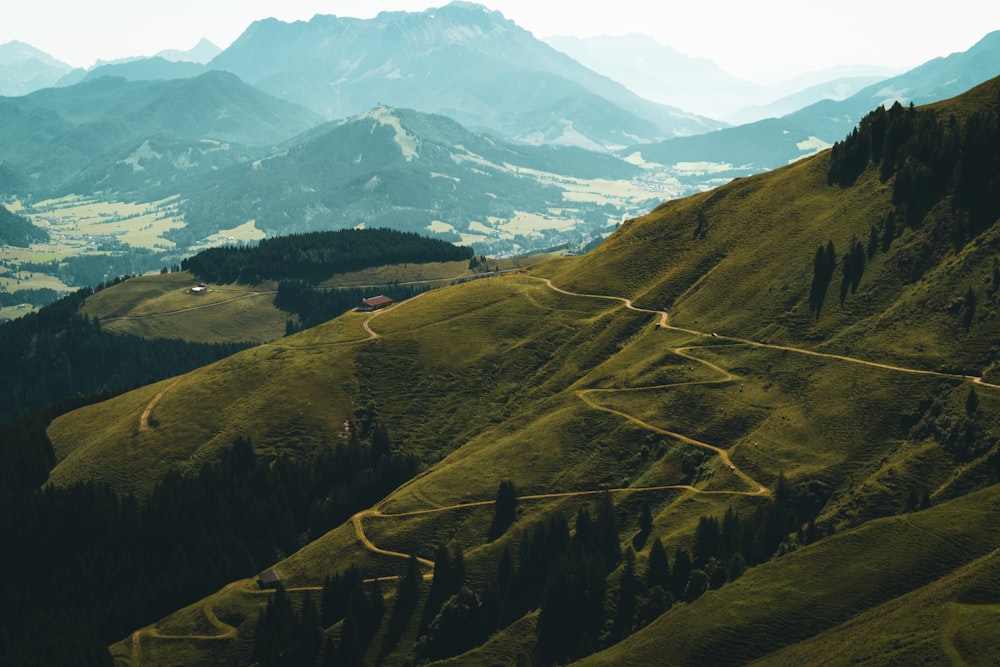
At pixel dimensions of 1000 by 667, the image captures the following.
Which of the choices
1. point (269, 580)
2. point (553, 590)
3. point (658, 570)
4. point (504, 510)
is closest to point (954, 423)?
point (658, 570)

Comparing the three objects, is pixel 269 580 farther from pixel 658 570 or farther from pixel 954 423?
pixel 954 423

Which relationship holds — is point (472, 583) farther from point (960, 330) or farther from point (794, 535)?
point (960, 330)

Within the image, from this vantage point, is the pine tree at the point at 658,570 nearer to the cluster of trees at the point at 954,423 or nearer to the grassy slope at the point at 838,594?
the grassy slope at the point at 838,594

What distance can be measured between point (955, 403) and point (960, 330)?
77.6 ft

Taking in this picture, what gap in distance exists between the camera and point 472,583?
17862cm

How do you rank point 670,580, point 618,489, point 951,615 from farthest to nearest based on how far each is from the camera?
point 618,489
point 670,580
point 951,615

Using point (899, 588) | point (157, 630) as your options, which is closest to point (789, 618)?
point (899, 588)

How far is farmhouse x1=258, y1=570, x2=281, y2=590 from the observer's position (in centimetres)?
19473

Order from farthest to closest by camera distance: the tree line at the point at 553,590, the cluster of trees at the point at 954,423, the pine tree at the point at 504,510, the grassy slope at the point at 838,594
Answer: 1. the pine tree at the point at 504,510
2. the cluster of trees at the point at 954,423
3. the tree line at the point at 553,590
4. the grassy slope at the point at 838,594

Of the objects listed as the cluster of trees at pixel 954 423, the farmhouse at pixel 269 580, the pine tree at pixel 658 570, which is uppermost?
the cluster of trees at pixel 954 423

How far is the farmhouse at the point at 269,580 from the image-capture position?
195 m

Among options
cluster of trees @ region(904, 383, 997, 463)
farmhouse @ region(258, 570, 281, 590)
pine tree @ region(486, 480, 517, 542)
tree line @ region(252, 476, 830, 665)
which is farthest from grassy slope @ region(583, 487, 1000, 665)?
farmhouse @ region(258, 570, 281, 590)

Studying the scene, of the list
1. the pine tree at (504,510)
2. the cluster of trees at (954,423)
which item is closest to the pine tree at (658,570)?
the pine tree at (504,510)

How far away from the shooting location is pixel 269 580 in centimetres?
19538
